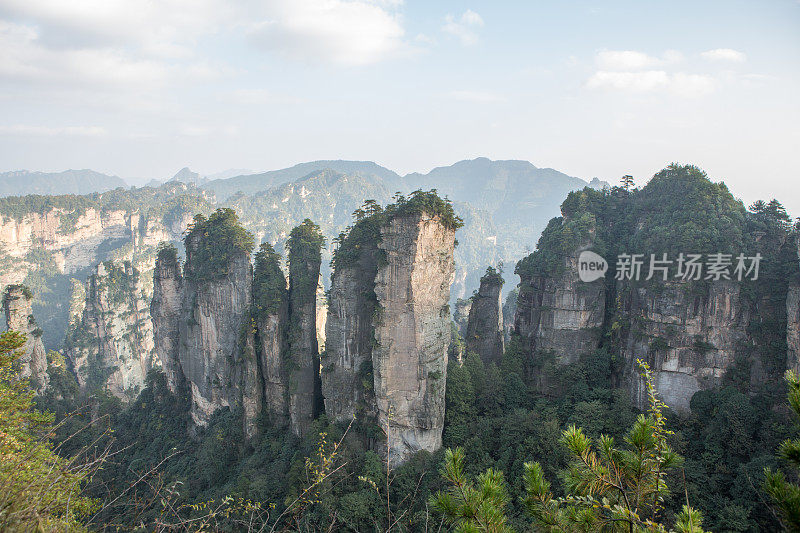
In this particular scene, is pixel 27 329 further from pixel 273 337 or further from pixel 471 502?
pixel 471 502

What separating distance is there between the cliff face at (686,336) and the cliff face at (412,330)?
411 inches

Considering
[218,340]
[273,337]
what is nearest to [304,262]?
[273,337]

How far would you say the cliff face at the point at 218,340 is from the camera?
26.9 m

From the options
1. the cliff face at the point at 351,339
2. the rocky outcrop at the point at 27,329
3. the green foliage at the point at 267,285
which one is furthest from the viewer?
the rocky outcrop at the point at 27,329

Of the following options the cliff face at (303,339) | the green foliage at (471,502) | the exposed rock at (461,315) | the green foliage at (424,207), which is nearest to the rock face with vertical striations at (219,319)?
the cliff face at (303,339)

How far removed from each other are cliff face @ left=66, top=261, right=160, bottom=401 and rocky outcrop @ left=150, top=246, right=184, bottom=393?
26.7 m

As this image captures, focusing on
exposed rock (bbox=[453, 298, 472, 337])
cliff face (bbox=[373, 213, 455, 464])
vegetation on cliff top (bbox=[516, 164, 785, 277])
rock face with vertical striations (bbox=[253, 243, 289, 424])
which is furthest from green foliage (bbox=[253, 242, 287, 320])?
exposed rock (bbox=[453, 298, 472, 337])

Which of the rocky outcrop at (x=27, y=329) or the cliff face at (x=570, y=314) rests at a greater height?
the cliff face at (x=570, y=314)

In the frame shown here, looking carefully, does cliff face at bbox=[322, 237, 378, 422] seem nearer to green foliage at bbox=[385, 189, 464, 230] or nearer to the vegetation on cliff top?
green foliage at bbox=[385, 189, 464, 230]

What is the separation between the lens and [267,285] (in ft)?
82.9

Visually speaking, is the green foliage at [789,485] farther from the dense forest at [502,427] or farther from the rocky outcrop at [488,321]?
the rocky outcrop at [488,321]

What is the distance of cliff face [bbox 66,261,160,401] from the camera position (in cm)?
5288

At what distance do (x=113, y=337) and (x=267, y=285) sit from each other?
4215cm

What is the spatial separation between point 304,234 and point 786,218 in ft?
81.8
